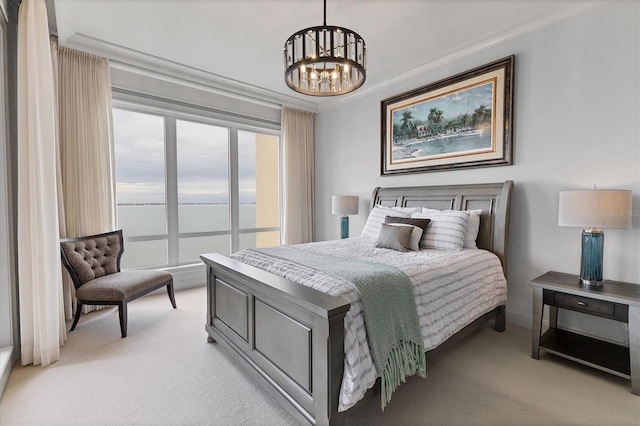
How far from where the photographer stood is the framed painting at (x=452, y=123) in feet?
9.84

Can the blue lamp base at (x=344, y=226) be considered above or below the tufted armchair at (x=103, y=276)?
above

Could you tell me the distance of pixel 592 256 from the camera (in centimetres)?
223

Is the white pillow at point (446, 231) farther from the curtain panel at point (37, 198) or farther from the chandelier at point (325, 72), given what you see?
the curtain panel at point (37, 198)

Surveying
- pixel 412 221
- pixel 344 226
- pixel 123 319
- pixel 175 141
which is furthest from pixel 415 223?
pixel 175 141

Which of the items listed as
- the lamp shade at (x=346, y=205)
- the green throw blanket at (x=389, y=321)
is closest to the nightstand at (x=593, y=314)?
the green throw blanket at (x=389, y=321)

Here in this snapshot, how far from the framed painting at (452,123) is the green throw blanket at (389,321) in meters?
2.05

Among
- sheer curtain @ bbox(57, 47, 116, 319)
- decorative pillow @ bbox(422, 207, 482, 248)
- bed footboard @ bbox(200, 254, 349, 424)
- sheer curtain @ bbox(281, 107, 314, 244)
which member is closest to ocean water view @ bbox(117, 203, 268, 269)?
sheer curtain @ bbox(57, 47, 116, 319)

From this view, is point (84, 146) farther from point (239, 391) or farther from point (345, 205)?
point (345, 205)

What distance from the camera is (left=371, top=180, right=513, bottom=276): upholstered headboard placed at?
9.41ft

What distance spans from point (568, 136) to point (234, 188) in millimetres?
4198

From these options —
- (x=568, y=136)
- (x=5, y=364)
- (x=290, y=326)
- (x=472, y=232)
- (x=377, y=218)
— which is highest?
(x=568, y=136)

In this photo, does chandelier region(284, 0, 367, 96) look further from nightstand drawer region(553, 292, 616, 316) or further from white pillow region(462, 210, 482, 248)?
nightstand drawer region(553, 292, 616, 316)

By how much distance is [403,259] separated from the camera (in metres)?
2.36

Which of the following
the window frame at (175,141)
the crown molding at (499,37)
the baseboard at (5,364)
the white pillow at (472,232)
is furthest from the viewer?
the window frame at (175,141)
